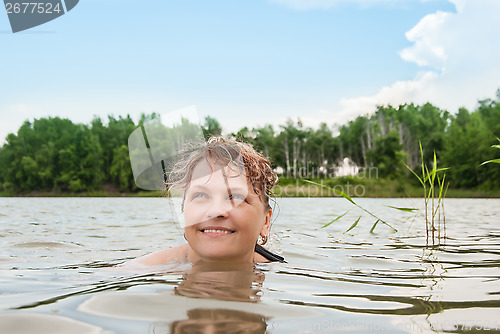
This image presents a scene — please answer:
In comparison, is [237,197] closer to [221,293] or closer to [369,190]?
[221,293]

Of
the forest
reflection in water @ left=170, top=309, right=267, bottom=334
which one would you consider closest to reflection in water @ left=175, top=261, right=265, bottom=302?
reflection in water @ left=170, top=309, right=267, bottom=334

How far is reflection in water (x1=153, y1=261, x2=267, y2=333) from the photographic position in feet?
5.40

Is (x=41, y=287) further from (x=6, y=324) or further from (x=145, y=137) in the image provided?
(x=145, y=137)

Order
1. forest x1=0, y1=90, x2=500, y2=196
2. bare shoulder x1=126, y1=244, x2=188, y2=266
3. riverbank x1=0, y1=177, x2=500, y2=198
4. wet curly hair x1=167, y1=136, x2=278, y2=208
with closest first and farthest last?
wet curly hair x1=167, y1=136, x2=278, y2=208
bare shoulder x1=126, y1=244, x2=188, y2=266
riverbank x1=0, y1=177, x2=500, y2=198
forest x1=0, y1=90, x2=500, y2=196

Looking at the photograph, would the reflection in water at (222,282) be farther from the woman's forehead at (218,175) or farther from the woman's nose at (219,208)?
the woman's forehead at (218,175)

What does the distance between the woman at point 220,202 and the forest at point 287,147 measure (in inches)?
2257

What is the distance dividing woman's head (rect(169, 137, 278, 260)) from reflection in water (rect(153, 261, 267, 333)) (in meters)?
0.13

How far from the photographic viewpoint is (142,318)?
1793 mm

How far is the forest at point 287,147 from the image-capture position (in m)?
61.4

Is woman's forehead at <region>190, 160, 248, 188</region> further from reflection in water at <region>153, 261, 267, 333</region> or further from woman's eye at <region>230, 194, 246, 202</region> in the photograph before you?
reflection in water at <region>153, 261, 267, 333</region>

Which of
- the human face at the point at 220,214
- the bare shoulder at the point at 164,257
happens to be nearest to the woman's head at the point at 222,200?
the human face at the point at 220,214

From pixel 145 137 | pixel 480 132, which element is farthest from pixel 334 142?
pixel 145 137

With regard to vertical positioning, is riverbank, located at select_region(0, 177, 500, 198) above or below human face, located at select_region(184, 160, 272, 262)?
below

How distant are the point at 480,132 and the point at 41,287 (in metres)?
64.2
